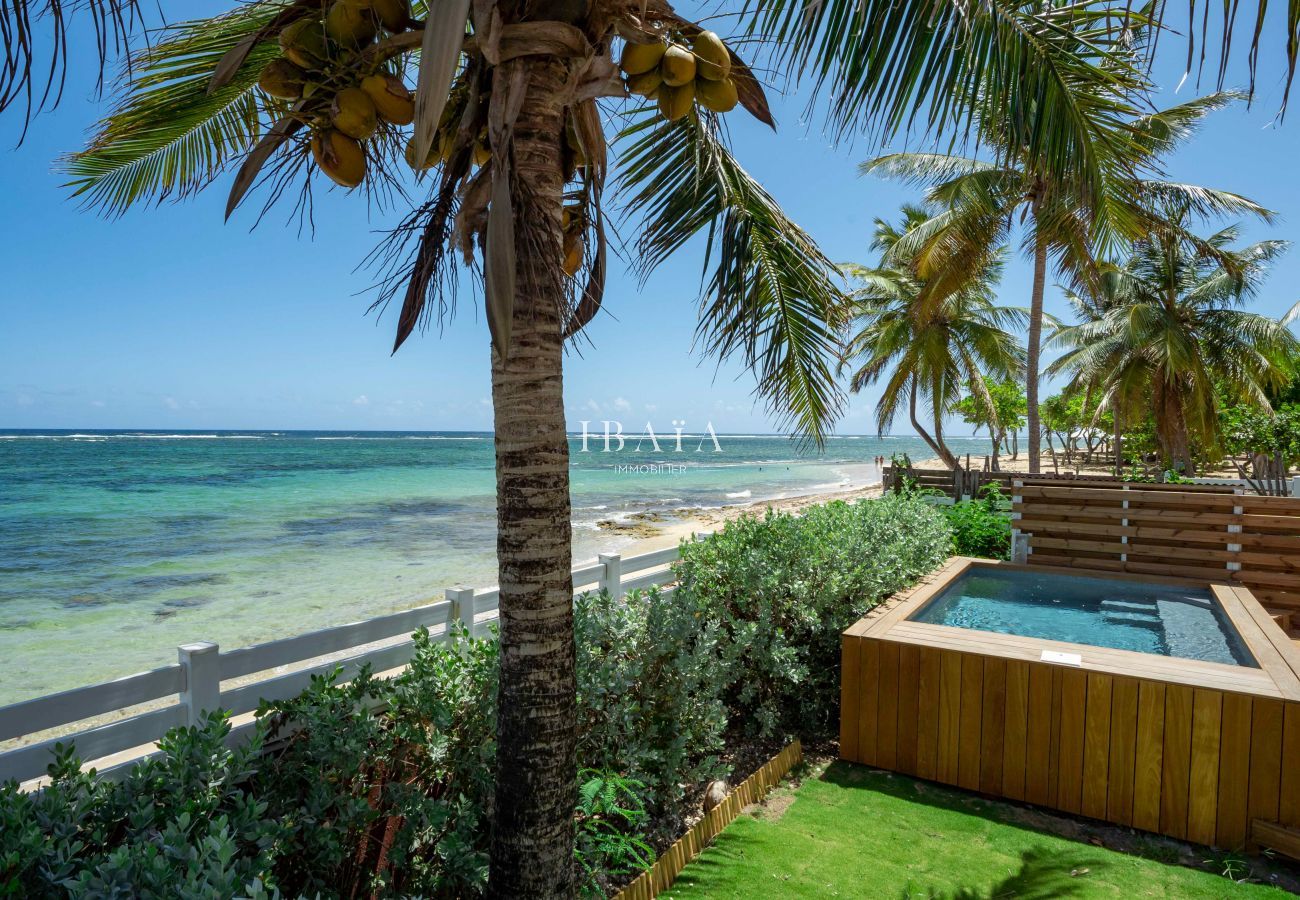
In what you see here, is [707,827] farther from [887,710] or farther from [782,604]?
[782,604]

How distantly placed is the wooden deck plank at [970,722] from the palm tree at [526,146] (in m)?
2.66

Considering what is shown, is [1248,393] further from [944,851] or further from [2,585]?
[2,585]

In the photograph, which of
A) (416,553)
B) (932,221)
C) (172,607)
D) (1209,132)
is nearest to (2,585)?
(172,607)

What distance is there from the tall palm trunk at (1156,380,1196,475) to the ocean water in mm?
10069

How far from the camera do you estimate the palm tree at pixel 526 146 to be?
193 centimetres

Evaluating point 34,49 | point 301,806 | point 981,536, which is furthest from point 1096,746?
point 981,536

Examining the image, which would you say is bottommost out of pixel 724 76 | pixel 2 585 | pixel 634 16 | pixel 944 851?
pixel 2 585

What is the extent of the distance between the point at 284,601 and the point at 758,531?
9130 mm

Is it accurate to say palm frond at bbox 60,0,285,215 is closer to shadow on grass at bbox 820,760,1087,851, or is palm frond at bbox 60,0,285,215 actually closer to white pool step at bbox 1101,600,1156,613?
shadow on grass at bbox 820,760,1087,851

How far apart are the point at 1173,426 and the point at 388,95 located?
23.6 m

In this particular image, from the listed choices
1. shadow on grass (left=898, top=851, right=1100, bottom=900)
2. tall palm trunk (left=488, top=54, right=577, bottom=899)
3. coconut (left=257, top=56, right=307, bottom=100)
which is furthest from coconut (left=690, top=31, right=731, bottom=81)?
shadow on grass (left=898, top=851, right=1100, bottom=900)

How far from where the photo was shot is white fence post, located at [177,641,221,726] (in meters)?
2.69

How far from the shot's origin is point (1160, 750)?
3568 mm

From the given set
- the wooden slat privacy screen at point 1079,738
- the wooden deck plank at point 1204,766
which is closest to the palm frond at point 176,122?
the wooden slat privacy screen at point 1079,738
